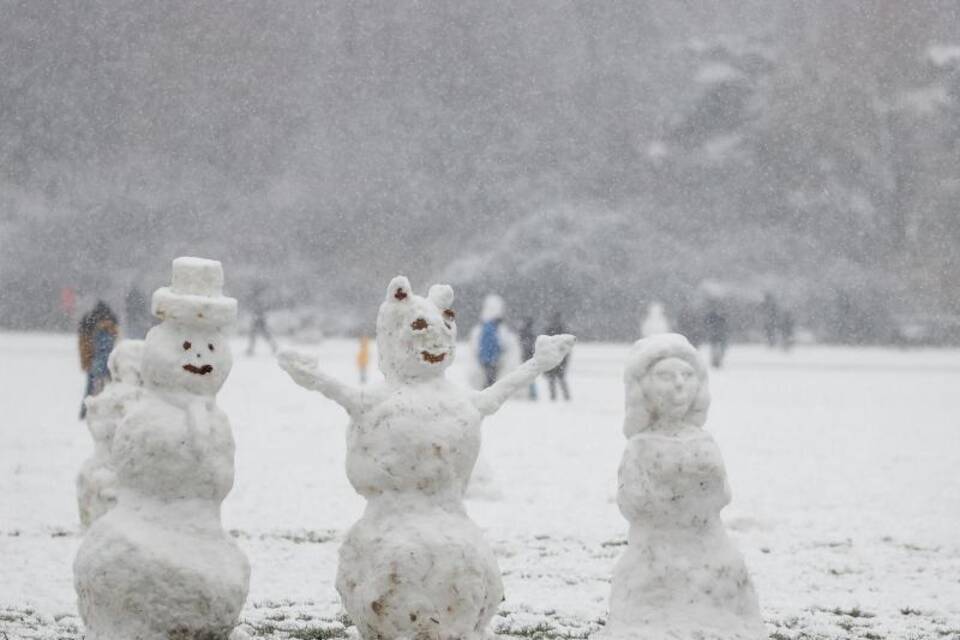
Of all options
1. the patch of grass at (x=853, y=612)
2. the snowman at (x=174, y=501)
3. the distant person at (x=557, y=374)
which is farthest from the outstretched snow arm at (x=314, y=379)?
the distant person at (x=557, y=374)

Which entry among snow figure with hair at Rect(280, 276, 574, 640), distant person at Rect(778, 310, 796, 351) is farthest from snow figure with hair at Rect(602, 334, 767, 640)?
distant person at Rect(778, 310, 796, 351)

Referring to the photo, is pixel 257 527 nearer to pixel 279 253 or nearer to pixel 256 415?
pixel 256 415

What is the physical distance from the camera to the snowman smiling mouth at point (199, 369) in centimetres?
577

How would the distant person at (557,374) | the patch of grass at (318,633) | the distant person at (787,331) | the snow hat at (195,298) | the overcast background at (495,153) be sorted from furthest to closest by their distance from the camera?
the overcast background at (495,153) → the distant person at (787,331) → the distant person at (557,374) → the patch of grass at (318,633) → the snow hat at (195,298)

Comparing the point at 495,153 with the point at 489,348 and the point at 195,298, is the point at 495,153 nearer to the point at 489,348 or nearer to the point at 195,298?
the point at 489,348

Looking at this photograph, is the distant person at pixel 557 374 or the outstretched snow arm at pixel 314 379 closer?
the outstretched snow arm at pixel 314 379

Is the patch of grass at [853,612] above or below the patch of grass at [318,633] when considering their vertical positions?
below

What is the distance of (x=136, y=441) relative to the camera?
563 centimetres

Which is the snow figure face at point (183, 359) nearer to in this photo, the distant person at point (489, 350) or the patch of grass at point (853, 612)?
the patch of grass at point (853, 612)

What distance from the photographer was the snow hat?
5762 millimetres

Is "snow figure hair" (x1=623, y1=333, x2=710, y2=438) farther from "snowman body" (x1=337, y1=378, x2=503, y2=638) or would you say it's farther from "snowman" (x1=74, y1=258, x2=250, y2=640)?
"snowman" (x1=74, y1=258, x2=250, y2=640)

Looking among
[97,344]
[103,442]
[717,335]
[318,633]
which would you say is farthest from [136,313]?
[318,633]

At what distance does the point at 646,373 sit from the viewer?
6.14 meters

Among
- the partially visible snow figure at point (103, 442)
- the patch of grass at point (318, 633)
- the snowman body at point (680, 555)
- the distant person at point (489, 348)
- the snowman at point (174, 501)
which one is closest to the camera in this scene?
the snowman at point (174, 501)
